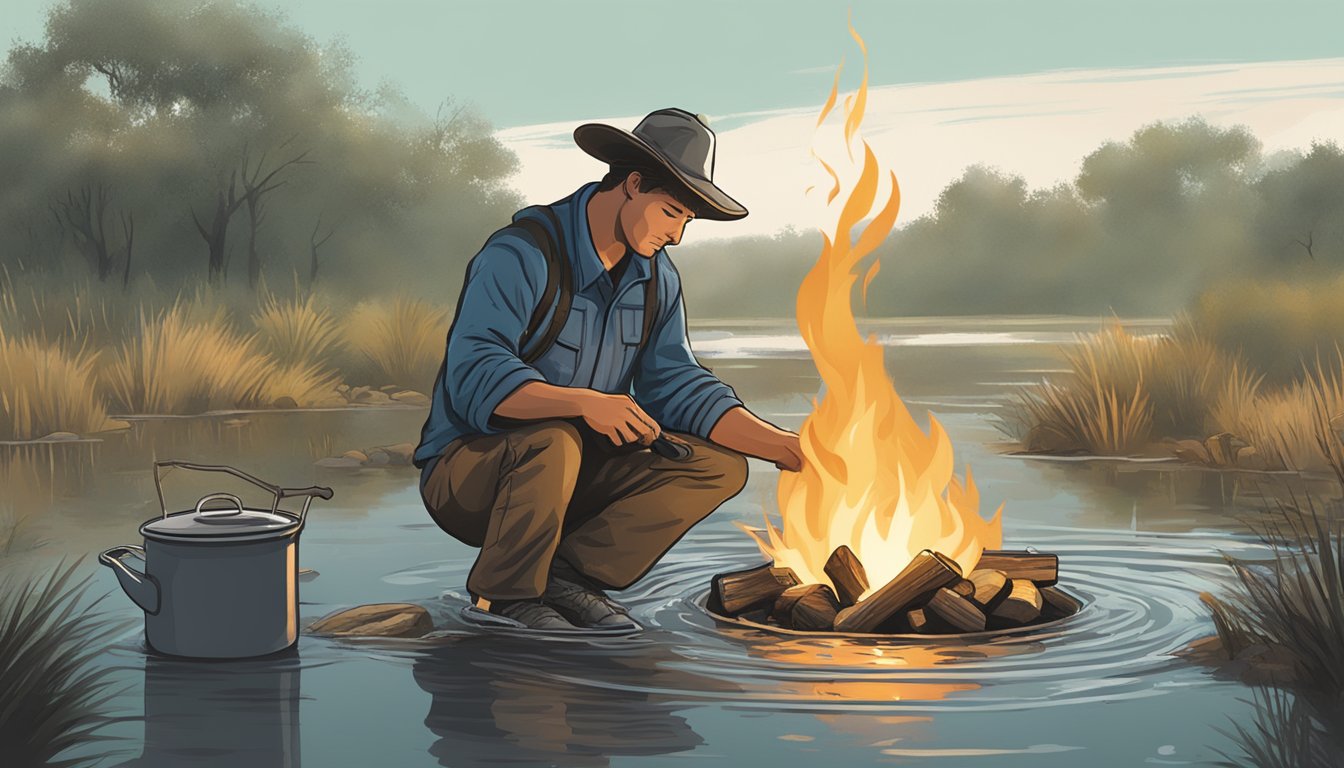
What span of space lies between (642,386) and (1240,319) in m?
10.3

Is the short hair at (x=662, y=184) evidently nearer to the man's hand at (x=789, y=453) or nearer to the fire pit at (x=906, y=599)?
the man's hand at (x=789, y=453)

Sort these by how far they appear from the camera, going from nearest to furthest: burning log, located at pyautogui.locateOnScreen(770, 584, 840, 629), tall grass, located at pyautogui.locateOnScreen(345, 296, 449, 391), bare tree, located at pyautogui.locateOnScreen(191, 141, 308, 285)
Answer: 1. burning log, located at pyautogui.locateOnScreen(770, 584, 840, 629)
2. tall grass, located at pyautogui.locateOnScreen(345, 296, 449, 391)
3. bare tree, located at pyautogui.locateOnScreen(191, 141, 308, 285)

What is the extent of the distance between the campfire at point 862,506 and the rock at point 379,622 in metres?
1.09

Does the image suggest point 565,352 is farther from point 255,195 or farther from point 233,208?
point 255,195

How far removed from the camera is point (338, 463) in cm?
1152

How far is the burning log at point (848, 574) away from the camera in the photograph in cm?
609

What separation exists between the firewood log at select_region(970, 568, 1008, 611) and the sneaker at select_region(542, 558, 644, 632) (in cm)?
121

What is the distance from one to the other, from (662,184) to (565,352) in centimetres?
70

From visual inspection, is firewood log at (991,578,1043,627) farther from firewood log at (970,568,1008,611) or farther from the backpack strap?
the backpack strap

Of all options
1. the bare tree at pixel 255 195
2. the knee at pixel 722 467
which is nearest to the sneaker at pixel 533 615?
the knee at pixel 722 467

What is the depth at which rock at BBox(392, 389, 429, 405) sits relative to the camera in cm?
1736

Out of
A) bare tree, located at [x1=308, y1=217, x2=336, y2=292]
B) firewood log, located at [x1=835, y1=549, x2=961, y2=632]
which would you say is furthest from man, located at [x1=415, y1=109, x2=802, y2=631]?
bare tree, located at [x1=308, y1=217, x2=336, y2=292]

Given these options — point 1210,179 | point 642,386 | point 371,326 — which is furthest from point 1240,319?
point 1210,179

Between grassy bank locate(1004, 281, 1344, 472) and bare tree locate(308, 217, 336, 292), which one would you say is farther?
bare tree locate(308, 217, 336, 292)
